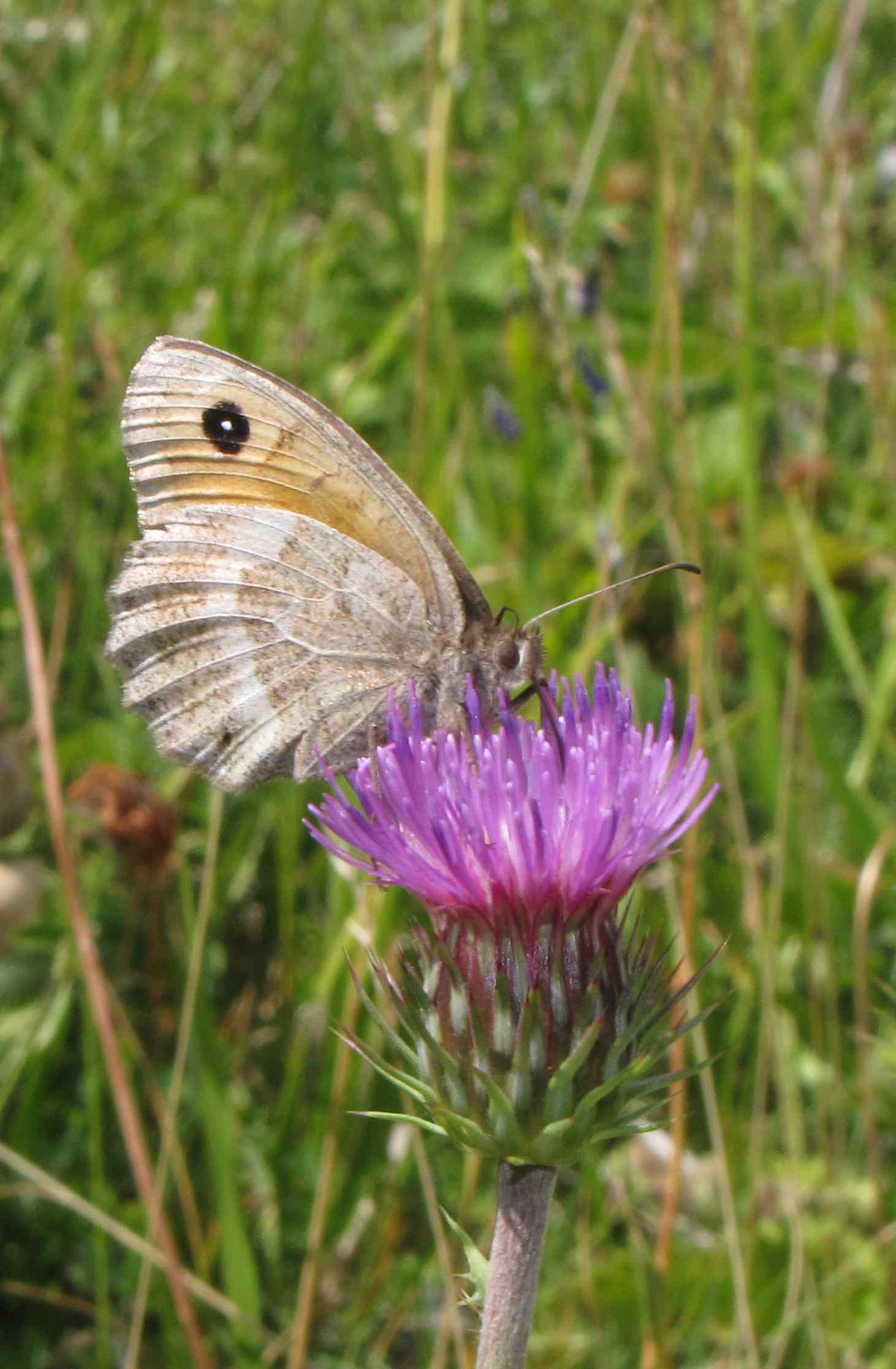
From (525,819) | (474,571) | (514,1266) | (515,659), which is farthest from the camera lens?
(474,571)

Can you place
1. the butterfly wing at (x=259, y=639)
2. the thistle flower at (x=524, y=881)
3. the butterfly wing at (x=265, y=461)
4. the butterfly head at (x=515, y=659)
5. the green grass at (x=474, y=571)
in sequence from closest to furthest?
the thistle flower at (x=524, y=881) < the butterfly head at (x=515, y=659) < the butterfly wing at (x=265, y=461) < the butterfly wing at (x=259, y=639) < the green grass at (x=474, y=571)

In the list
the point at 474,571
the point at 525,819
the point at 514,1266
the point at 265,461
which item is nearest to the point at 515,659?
the point at 525,819

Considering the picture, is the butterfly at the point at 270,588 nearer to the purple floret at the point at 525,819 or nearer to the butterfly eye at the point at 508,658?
the butterfly eye at the point at 508,658

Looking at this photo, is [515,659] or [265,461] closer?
[515,659]

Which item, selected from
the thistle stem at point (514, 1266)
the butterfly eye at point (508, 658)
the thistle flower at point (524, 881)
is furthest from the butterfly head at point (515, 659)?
the thistle stem at point (514, 1266)

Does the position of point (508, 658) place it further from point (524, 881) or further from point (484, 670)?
point (524, 881)

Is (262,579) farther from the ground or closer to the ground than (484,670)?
farther from the ground

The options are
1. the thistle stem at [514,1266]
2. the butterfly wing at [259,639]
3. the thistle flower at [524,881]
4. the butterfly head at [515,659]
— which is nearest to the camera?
the thistle stem at [514,1266]

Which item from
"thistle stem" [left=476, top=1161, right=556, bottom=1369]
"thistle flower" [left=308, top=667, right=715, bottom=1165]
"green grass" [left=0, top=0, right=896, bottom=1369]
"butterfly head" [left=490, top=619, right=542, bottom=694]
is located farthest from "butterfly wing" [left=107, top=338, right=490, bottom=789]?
"thistle stem" [left=476, top=1161, right=556, bottom=1369]

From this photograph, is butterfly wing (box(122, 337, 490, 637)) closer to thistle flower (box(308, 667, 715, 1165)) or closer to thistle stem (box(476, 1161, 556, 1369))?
thistle flower (box(308, 667, 715, 1165))
